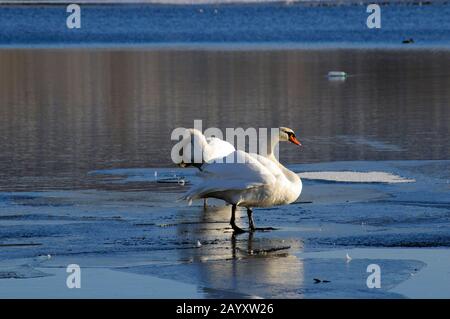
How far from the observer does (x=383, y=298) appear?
9578mm

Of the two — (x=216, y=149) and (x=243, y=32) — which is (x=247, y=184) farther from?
(x=243, y=32)

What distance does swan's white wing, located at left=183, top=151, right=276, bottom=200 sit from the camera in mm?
12125

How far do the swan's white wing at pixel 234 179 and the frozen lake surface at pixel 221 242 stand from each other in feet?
1.42

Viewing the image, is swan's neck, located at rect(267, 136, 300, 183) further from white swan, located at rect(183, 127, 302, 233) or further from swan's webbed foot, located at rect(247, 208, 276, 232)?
swan's webbed foot, located at rect(247, 208, 276, 232)

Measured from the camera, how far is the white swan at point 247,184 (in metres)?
12.1

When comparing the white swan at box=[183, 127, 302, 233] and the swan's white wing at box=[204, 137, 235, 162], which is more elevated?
the swan's white wing at box=[204, 137, 235, 162]

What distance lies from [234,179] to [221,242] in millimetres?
678

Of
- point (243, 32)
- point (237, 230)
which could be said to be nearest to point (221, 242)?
point (237, 230)

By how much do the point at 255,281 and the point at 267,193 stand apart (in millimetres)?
2238

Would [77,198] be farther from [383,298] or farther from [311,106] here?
[311,106]

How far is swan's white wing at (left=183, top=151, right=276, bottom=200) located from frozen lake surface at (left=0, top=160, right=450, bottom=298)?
17.1 inches

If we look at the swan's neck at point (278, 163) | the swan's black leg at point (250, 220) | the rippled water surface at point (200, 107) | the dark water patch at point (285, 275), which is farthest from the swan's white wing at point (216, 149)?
the dark water patch at point (285, 275)

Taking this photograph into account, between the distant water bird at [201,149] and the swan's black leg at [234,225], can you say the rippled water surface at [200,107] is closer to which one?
the distant water bird at [201,149]

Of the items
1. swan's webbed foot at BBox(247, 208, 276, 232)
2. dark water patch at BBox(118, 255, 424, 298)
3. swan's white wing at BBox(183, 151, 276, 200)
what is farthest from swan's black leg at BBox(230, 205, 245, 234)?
dark water patch at BBox(118, 255, 424, 298)
